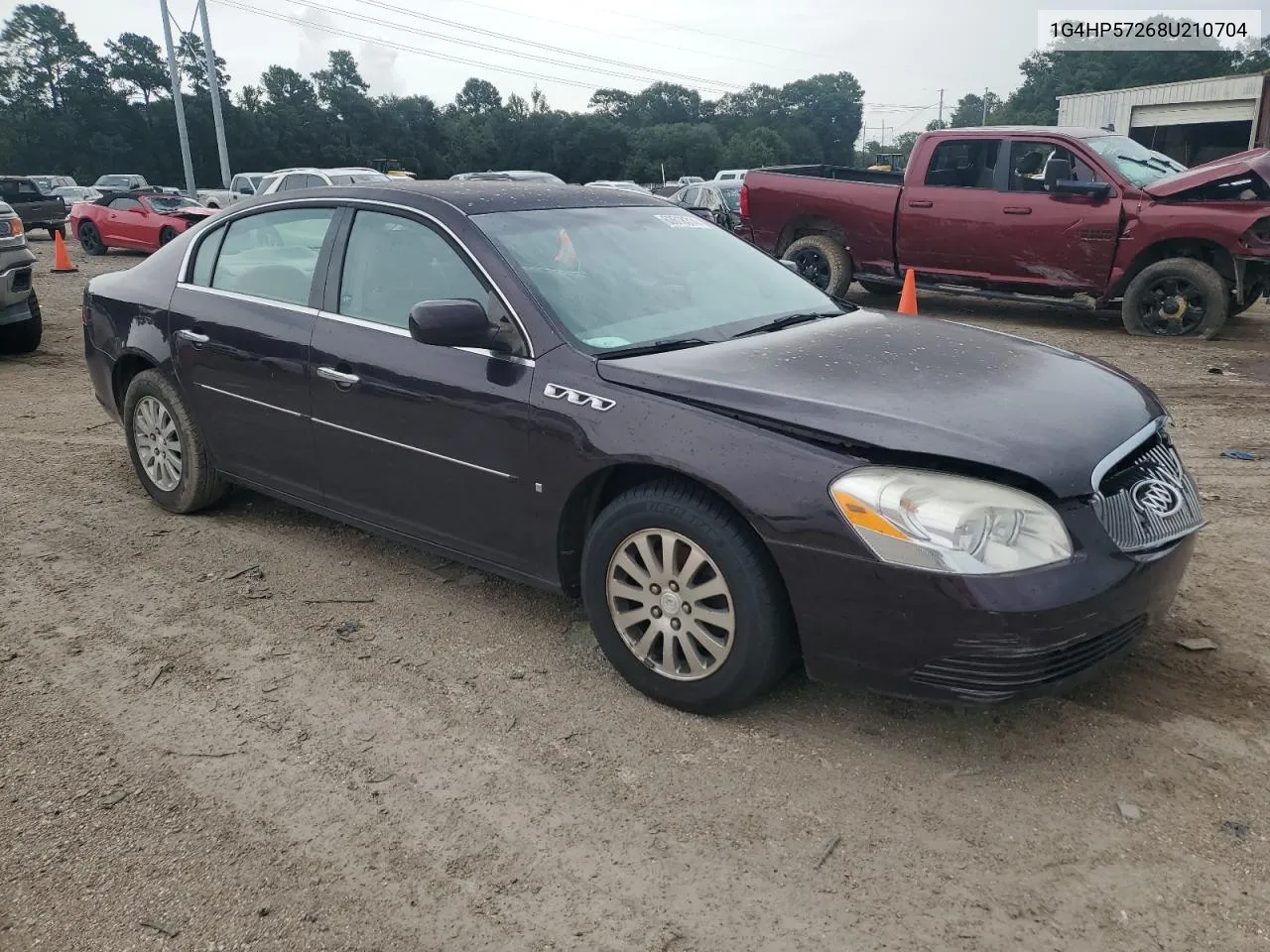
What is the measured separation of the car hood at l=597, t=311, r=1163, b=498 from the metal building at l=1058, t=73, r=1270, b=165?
110 ft

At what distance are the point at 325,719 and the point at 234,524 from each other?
80.9 inches

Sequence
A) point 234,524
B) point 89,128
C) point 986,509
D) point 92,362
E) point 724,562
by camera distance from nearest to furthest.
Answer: point 986,509 < point 724,562 < point 234,524 < point 92,362 < point 89,128

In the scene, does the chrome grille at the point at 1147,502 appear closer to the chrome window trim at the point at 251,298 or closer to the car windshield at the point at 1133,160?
the chrome window trim at the point at 251,298

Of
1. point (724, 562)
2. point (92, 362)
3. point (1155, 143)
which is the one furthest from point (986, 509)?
point (1155, 143)

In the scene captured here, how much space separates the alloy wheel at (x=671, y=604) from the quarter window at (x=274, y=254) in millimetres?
1911

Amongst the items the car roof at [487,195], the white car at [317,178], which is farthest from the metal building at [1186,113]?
the car roof at [487,195]

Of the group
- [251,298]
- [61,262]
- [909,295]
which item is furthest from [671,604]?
[61,262]

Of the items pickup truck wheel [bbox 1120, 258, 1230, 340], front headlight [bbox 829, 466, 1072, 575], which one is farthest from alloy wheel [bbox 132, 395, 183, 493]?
pickup truck wheel [bbox 1120, 258, 1230, 340]

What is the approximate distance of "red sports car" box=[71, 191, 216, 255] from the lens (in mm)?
20297

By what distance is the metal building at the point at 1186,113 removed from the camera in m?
33.1

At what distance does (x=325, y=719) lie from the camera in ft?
A: 10.6

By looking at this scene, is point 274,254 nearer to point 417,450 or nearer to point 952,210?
point 417,450

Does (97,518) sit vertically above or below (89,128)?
below

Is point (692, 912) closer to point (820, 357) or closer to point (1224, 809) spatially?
point (1224, 809)
